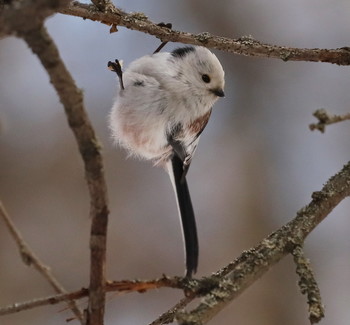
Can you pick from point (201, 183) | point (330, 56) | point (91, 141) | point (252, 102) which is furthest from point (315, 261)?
point (91, 141)

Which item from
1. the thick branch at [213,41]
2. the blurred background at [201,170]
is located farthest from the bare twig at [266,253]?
the blurred background at [201,170]

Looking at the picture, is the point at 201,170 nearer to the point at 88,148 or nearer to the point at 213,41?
the point at 213,41

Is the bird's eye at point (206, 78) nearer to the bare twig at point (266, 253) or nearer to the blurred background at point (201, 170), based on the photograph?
the bare twig at point (266, 253)

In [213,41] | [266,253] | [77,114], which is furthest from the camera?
[213,41]

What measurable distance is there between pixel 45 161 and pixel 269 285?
31.0 inches

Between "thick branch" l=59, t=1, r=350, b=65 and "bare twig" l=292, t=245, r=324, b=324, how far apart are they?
240 millimetres

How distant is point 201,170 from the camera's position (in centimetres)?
180

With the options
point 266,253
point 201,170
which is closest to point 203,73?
point 266,253

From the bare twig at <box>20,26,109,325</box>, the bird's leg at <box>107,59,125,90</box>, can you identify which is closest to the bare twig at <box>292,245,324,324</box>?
the bare twig at <box>20,26,109,325</box>

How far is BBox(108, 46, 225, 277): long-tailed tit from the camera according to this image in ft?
2.69

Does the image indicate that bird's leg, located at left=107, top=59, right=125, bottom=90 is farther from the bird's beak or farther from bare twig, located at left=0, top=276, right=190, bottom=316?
bare twig, located at left=0, top=276, right=190, bottom=316

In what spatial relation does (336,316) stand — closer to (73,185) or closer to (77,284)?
(77,284)

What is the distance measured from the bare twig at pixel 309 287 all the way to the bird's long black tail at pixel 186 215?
10 centimetres

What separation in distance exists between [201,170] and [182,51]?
901mm
